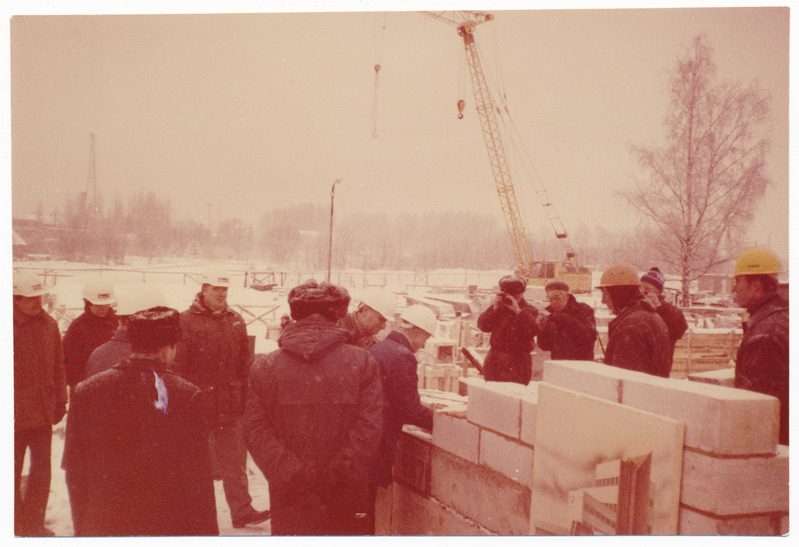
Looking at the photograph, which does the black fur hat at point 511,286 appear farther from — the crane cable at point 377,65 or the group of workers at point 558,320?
the crane cable at point 377,65

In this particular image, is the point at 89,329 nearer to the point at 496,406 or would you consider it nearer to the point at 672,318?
the point at 496,406

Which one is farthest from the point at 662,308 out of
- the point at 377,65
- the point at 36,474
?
the point at 36,474

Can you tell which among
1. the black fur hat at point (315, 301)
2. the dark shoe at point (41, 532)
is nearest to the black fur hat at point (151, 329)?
the black fur hat at point (315, 301)

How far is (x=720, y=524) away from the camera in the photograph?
212 cm

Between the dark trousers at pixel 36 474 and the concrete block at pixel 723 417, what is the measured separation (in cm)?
310

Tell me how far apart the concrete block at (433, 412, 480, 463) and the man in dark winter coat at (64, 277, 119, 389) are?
1938 millimetres

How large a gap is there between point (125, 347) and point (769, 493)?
8.72ft

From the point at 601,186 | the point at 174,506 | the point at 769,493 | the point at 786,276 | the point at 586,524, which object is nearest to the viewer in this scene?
the point at 769,493

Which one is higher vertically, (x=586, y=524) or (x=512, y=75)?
(x=512, y=75)

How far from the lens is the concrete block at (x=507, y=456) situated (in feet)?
8.71

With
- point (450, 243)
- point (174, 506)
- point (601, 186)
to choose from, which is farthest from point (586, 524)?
point (450, 243)

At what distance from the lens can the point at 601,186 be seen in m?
4.72

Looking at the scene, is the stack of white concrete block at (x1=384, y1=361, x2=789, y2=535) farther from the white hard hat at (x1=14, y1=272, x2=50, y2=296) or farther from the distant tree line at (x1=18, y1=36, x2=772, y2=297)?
the white hard hat at (x1=14, y1=272, x2=50, y2=296)
